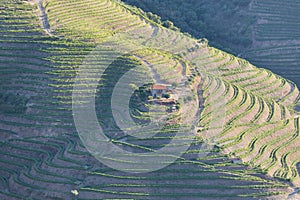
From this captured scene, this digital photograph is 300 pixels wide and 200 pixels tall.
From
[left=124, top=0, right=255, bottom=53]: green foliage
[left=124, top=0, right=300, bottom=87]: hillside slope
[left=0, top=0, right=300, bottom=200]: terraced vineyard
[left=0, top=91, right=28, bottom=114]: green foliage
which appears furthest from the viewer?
[left=124, top=0, right=255, bottom=53]: green foliage

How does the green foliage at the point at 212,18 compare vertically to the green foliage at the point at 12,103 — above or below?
above

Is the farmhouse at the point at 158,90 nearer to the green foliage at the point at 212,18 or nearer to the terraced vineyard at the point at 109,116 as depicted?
the terraced vineyard at the point at 109,116

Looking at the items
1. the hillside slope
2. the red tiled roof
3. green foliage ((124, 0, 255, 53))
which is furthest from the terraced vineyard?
green foliage ((124, 0, 255, 53))

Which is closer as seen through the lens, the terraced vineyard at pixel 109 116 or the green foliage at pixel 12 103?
the terraced vineyard at pixel 109 116

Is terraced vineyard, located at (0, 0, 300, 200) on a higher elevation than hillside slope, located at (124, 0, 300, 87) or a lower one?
lower

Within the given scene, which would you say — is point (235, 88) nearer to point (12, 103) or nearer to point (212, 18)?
point (12, 103)

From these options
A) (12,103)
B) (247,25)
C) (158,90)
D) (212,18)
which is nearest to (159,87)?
(158,90)

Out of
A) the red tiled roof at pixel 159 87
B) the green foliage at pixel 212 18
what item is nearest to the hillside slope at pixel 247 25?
the green foliage at pixel 212 18

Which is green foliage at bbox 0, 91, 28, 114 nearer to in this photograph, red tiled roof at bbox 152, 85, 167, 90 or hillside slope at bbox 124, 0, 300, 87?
red tiled roof at bbox 152, 85, 167, 90

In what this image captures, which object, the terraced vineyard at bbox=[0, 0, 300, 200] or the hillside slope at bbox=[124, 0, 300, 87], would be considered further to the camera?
the hillside slope at bbox=[124, 0, 300, 87]
